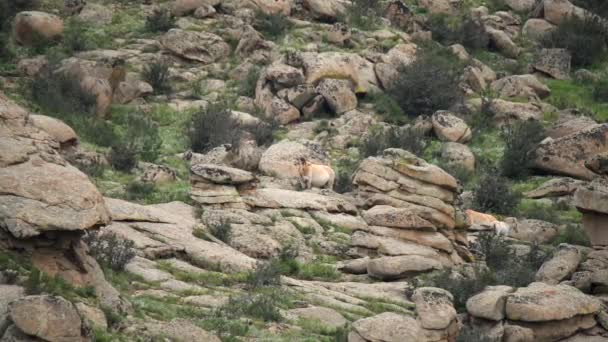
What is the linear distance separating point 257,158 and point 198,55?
32.8ft

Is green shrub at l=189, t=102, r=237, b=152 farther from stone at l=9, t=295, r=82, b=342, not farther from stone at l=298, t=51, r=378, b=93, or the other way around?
stone at l=9, t=295, r=82, b=342

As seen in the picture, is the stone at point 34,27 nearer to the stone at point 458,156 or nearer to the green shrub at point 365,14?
the green shrub at point 365,14

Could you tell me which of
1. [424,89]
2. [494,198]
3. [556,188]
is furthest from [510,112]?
[494,198]

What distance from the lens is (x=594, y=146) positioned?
29.1 metres

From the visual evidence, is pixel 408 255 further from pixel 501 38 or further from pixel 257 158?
pixel 501 38

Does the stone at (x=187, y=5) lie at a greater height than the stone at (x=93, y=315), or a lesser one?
lesser

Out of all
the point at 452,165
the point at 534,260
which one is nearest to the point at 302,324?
the point at 534,260

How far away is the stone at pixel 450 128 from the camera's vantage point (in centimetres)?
3181

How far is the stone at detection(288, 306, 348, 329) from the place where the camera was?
16.0m

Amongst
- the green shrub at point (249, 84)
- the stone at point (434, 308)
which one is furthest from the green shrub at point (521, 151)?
the stone at point (434, 308)

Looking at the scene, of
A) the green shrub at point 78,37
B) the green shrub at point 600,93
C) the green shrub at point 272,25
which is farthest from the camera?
the green shrub at point 600,93

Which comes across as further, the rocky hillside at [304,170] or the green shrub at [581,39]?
the green shrub at [581,39]

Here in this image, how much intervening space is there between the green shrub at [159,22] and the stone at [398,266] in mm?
18597

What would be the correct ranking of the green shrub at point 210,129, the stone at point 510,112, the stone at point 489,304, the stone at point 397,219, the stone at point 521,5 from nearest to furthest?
the stone at point 489,304 → the stone at point 397,219 → the green shrub at point 210,129 → the stone at point 510,112 → the stone at point 521,5
